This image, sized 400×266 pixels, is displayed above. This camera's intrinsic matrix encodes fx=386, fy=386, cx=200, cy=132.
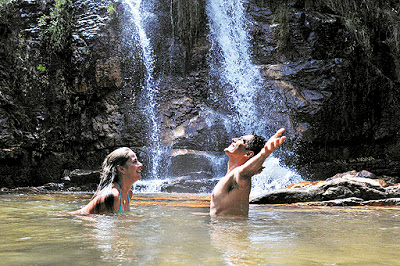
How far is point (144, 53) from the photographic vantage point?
15820 millimetres

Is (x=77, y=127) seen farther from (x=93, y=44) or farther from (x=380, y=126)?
(x=380, y=126)

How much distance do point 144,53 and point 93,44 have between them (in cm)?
205

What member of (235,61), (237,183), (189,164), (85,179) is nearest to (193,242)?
(237,183)

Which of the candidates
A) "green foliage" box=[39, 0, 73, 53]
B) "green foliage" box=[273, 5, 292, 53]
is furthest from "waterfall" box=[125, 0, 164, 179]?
"green foliage" box=[273, 5, 292, 53]

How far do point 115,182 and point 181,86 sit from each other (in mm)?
11626

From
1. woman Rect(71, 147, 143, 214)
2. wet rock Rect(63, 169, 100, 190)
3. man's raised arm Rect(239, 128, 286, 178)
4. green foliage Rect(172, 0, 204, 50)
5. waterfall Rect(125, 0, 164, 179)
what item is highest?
green foliage Rect(172, 0, 204, 50)

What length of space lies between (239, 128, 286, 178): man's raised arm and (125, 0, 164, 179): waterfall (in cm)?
987

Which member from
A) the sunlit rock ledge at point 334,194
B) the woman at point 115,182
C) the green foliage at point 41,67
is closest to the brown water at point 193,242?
the woman at point 115,182

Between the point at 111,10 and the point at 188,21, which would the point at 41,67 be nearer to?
the point at 111,10

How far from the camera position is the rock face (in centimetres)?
1389

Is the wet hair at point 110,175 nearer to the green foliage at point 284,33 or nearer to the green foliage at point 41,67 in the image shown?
the green foliage at point 41,67

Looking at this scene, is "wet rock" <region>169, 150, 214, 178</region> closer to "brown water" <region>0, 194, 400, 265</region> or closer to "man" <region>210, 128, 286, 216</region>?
"man" <region>210, 128, 286, 216</region>

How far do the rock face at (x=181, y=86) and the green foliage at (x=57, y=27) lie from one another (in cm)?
4

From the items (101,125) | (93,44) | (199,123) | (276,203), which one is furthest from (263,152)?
(93,44)
